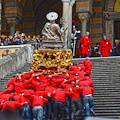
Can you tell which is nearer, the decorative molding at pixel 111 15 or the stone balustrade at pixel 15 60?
the stone balustrade at pixel 15 60

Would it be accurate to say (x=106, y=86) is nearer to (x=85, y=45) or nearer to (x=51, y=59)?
(x=51, y=59)

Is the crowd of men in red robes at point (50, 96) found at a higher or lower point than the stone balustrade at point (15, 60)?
lower

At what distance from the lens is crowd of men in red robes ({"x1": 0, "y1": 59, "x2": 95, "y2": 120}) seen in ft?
29.7

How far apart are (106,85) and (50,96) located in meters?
3.05

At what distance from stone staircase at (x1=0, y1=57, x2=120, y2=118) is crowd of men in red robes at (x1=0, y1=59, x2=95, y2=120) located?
0.63m

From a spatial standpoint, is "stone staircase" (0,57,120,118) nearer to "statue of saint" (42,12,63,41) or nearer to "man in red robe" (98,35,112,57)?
"man in red robe" (98,35,112,57)

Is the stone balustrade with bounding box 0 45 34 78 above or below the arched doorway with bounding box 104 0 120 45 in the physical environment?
below

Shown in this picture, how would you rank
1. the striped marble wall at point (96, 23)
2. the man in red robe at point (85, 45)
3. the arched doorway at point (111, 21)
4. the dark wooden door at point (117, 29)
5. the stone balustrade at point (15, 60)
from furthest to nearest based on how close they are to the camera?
the dark wooden door at point (117, 29)
the arched doorway at point (111, 21)
the striped marble wall at point (96, 23)
the man in red robe at point (85, 45)
the stone balustrade at point (15, 60)

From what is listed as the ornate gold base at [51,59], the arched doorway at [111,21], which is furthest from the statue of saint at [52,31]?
the arched doorway at [111,21]

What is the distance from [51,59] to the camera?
1359 centimetres

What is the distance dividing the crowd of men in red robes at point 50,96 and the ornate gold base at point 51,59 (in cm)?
215

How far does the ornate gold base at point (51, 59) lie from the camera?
522 inches

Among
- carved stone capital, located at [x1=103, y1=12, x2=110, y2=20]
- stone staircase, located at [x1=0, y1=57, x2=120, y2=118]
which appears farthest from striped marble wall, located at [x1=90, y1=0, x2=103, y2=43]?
stone staircase, located at [x1=0, y1=57, x2=120, y2=118]

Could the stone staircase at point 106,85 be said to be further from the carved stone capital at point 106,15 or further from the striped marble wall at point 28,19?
the striped marble wall at point 28,19
